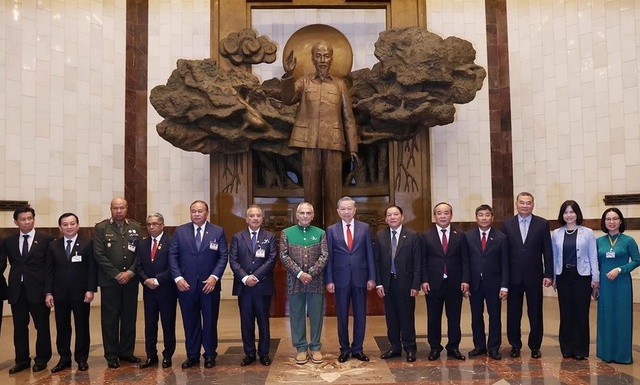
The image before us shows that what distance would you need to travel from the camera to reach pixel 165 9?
10.4 m

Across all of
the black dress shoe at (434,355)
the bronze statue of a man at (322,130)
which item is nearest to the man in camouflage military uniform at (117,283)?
the black dress shoe at (434,355)

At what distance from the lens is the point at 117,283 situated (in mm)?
5340

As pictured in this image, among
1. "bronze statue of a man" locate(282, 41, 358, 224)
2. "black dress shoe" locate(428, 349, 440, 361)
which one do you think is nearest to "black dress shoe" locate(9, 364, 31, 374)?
"black dress shoe" locate(428, 349, 440, 361)

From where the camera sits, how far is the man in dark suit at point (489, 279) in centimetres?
537

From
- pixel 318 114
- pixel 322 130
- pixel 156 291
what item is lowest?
pixel 156 291

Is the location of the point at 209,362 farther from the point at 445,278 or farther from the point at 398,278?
the point at 445,278

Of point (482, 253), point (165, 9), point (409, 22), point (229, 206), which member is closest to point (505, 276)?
point (482, 253)

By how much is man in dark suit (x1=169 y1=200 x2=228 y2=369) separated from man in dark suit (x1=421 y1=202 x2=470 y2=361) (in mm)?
1822

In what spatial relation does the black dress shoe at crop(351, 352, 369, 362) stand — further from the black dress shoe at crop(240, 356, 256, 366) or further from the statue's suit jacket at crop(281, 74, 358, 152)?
the statue's suit jacket at crop(281, 74, 358, 152)

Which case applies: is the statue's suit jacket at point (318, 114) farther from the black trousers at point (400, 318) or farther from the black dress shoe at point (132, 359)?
the black dress shoe at point (132, 359)

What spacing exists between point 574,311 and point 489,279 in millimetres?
774

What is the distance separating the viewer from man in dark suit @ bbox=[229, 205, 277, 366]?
5258 millimetres

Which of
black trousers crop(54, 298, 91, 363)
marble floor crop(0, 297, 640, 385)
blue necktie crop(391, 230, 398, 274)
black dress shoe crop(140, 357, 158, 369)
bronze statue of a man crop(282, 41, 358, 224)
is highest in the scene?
bronze statue of a man crop(282, 41, 358, 224)

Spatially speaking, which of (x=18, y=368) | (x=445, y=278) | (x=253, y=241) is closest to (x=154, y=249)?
(x=253, y=241)
